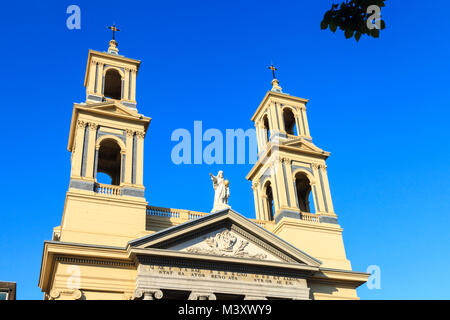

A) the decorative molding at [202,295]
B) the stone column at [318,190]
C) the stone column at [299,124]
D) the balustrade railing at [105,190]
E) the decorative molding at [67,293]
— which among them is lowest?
the decorative molding at [202,295]

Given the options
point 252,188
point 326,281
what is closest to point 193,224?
point 326,281

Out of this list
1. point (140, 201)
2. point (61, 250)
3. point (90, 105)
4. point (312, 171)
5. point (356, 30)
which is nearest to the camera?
point (356, 30)

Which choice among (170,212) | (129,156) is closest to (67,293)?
(170,212)

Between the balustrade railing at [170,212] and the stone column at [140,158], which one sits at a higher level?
the stone column at [140,158]

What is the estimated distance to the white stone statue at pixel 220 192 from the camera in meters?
28.2

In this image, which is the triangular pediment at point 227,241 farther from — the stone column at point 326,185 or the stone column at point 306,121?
the stone column at point 306,121

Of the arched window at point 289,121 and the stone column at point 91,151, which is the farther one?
the arched window at point 289,121

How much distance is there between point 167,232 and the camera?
2452 centimetres

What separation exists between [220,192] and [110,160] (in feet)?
31.1

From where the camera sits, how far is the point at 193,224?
2545cm

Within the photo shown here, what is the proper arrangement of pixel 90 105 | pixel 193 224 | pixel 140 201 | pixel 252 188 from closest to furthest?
pixel 193 224 < pixel 140 201 < pixel 90 105 < pixel 252 188

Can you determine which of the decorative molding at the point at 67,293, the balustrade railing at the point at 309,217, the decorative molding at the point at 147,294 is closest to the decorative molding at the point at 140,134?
the decorative molding at the point at 147,294
